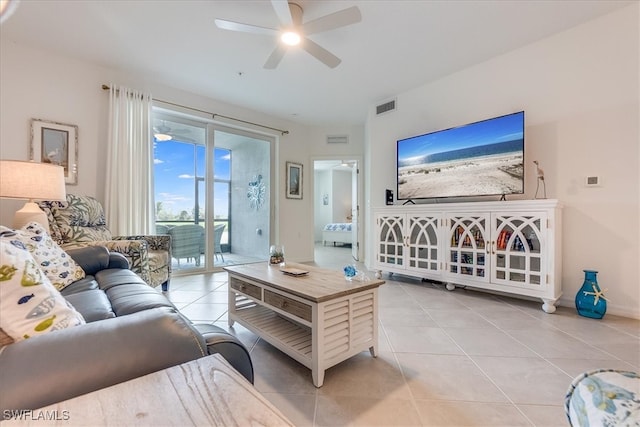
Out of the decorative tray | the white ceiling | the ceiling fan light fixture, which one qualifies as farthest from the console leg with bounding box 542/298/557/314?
the ceiling fan light fixture

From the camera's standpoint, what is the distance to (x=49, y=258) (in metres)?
1.57

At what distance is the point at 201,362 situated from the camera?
59 cm

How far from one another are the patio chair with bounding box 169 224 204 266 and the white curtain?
0.38m

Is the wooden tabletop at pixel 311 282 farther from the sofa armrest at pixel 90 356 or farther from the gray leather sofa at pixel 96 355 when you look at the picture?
the sofa armrest at pixel 90 356

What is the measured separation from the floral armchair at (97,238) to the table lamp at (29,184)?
0.29m

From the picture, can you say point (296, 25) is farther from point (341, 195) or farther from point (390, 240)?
point (341, 195)

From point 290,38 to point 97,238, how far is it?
2617mm

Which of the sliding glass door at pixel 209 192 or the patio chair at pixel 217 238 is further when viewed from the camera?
the patio chair at pixel 217 238

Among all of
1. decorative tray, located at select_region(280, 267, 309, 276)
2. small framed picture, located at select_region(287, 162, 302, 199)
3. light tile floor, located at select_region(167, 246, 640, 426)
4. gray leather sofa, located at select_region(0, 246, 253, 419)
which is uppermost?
small framed picture, located at select_region(287, 162, 302, 199)

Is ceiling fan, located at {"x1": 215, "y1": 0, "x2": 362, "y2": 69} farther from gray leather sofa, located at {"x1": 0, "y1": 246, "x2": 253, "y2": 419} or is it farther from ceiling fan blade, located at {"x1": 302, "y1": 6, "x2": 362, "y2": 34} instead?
gray leather sofa, located at {"x1": 0, "y1": 246, "x2": 253, "y2": 419}

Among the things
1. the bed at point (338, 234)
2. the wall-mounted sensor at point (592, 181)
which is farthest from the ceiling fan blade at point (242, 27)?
the bed at point (338, 234)

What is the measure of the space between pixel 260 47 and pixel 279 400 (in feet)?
9.94

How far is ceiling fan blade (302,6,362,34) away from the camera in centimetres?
195

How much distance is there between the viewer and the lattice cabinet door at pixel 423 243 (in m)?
3.19
